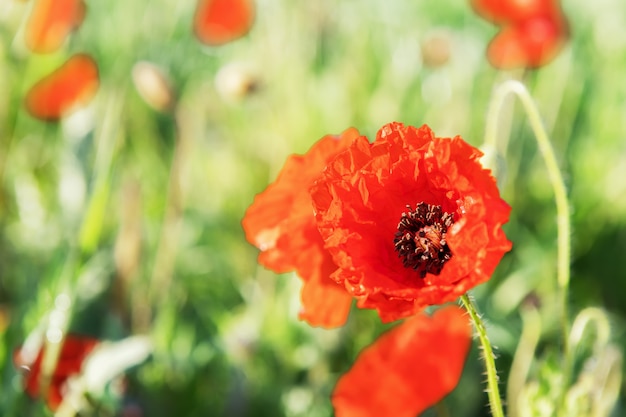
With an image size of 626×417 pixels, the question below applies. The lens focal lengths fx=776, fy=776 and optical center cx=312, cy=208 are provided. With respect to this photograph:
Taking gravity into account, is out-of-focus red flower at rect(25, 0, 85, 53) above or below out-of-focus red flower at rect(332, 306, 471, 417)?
below

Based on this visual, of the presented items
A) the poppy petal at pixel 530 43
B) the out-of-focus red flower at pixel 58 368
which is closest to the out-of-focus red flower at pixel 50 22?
the out-of-focus red flower at pixel 58 368

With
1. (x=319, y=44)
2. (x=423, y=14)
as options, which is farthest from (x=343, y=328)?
(x=423, y=14)

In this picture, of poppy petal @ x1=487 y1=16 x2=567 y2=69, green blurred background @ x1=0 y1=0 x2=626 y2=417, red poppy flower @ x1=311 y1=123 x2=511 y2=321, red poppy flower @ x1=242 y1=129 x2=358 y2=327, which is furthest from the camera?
poppy petal @ x1=487 y1=16 x2=567 y2=69

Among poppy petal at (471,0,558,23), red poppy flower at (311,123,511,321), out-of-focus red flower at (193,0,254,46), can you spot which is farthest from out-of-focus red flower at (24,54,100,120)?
red poppy flower at (311,123,511,321)

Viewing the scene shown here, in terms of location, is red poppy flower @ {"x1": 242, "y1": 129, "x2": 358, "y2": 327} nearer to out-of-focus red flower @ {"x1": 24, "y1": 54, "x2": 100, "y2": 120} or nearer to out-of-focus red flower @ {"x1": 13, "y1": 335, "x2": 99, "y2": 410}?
out-of-focus red flower @ {"x1": 13, "y1": 335, "x2": 99, "y2": 410}

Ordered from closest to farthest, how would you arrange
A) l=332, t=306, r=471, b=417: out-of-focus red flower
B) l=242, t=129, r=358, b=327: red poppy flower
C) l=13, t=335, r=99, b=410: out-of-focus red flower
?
l=242, t=129, r=358, b=327: red poppy flower
l=332, t=306, r=471, b=417: out-of-focus red flower
l=13, t=335, r=99, b=410: out-of-focus red flower

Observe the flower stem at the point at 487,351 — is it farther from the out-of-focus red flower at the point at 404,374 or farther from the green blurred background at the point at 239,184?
the green blurred background at the point at 239,184

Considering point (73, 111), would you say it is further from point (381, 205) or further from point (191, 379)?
point (381, 205)
